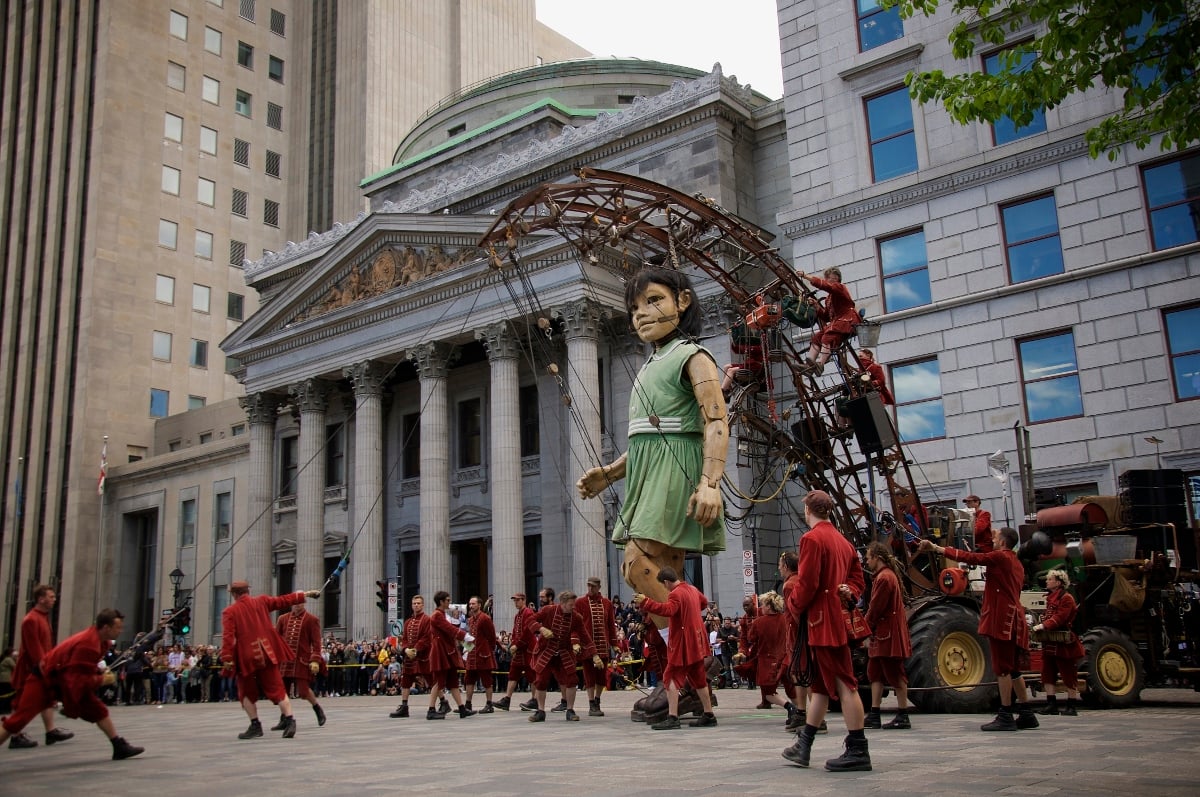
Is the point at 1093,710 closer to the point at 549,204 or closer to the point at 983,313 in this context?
the point at 549,204

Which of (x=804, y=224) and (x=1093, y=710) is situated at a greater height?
(x=804, y=224)

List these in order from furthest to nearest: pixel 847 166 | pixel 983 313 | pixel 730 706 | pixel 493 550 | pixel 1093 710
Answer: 1. pixel 493 550
2. pixel 847 166
3. pixel 983 313
4. pixel 730 706
5. pixel 1093 710

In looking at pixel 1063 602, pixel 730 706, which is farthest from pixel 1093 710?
pixel 730 706

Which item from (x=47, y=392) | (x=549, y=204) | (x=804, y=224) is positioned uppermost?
(x=47, y=392)

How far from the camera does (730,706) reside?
17109 mm

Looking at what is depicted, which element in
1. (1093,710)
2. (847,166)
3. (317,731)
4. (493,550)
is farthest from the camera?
(493,550)

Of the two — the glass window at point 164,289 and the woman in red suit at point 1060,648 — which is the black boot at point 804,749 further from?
the glass window at point 164,289

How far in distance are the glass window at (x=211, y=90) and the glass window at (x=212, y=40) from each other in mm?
2089

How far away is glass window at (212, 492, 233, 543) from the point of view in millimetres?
48688

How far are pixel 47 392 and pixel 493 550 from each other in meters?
40.2

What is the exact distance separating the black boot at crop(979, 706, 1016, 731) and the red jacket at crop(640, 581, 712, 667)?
2.99 meters

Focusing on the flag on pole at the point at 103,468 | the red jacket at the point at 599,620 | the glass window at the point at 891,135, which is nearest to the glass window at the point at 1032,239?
the glass window at the point at 891,135

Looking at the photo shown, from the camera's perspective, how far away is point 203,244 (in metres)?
64.9

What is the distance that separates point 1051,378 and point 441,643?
51.6 feet
